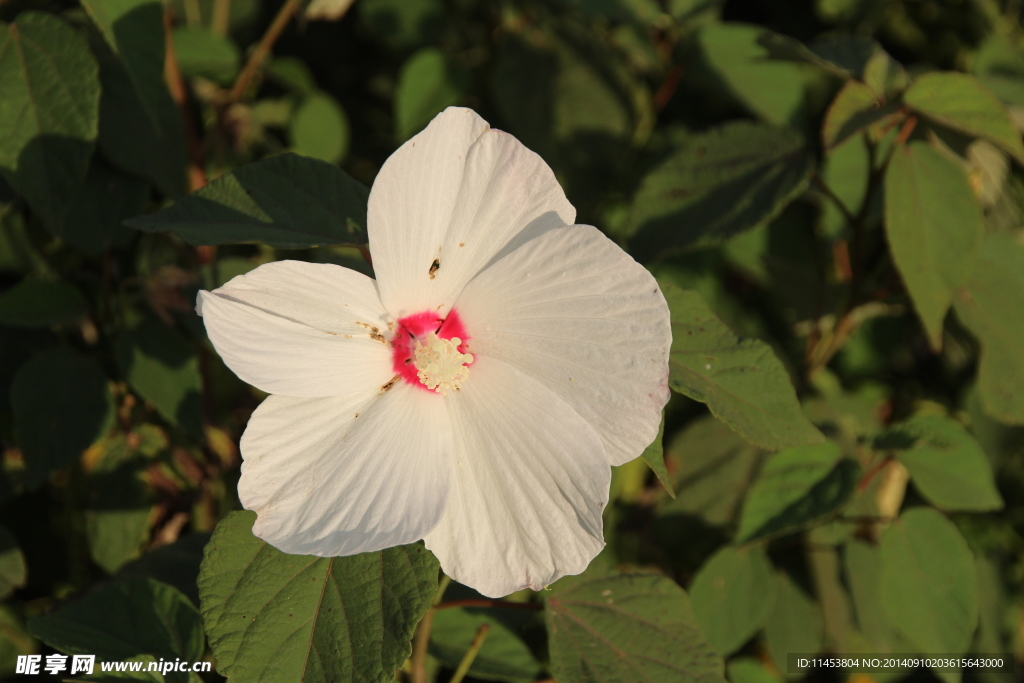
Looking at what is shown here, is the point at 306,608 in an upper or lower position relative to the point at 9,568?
→ upper

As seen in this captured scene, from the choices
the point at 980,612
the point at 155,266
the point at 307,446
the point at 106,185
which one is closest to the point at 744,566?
the point at 980,612

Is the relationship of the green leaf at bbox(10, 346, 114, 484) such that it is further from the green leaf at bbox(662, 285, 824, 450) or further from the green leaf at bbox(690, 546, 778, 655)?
the green leaf at bbox(690, 546, 778, 655)

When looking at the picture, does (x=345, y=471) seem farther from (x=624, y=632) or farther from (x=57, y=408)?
(x=57, y=408)

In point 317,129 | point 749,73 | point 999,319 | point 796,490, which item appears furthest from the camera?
point 317,129

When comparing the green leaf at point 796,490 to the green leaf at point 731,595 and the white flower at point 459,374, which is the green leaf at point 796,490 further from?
the white flower at point 459,374

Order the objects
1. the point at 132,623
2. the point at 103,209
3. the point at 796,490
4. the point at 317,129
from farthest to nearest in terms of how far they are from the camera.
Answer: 1. the point at 317,129
2. the point at 796,490
3. the point at 103,209
4. the point at 132,623

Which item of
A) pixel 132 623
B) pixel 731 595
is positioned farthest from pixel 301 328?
pixel 731 595

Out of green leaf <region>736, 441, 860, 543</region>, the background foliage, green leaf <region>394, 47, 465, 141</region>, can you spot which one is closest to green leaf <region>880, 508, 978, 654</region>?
the background foliage
